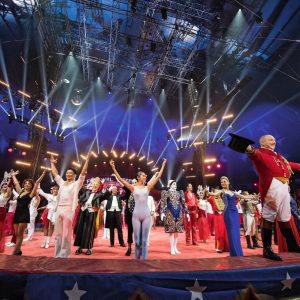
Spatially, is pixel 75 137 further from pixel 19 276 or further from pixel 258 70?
pixel 19 276

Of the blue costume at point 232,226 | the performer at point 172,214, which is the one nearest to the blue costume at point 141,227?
the performer at point 172,214

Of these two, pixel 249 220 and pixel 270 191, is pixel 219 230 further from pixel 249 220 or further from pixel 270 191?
pixel 270 191

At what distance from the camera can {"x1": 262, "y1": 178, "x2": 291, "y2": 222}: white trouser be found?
99.4 inches

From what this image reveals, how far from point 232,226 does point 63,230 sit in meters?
3.42

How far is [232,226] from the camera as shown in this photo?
473 centimetres

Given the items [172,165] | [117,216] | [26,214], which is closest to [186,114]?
[172,165]

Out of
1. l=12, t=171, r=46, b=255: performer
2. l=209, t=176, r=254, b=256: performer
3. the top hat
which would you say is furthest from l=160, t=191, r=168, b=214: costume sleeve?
the top hat

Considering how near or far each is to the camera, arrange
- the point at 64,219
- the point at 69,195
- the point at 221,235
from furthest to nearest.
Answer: the point at 221,235, the point at 69,195, the point at 64,219

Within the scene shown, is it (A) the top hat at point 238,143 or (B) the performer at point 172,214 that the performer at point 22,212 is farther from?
(A) the top hat at point 238,143

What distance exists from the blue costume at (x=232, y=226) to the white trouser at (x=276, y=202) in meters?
2.27

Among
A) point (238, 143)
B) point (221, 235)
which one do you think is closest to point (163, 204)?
point (221, 235)

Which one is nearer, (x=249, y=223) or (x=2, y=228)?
(x=2, y=228)

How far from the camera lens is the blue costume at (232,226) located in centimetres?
461

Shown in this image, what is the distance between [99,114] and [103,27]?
849 centimetres
